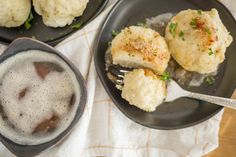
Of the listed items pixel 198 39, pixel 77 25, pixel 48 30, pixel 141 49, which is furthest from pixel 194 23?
pixel 48 30

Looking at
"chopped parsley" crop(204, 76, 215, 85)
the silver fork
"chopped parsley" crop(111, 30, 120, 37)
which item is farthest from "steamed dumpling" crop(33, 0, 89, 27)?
"chopped parsley" crop(204, 76, 215, 85)

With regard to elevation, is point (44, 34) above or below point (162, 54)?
below

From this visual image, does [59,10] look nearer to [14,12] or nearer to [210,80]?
[14,12]

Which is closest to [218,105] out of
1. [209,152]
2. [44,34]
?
[209,152]

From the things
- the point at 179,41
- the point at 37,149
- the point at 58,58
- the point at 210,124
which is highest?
the point at 179,41

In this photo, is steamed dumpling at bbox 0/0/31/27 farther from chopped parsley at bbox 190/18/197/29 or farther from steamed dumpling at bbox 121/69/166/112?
chopped parsley at bbox 190/18/197/29

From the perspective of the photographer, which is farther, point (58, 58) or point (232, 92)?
point (232, 92)

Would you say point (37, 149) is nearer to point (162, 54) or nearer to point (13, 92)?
point (13, 92)
